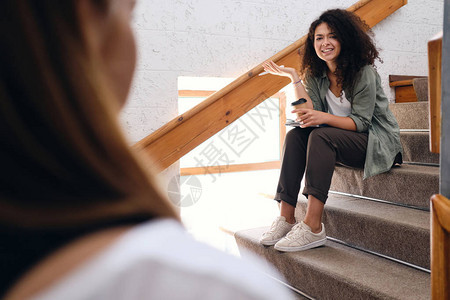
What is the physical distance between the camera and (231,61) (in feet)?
7.29

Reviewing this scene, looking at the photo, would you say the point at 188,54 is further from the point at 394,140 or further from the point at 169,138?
the point at 394,140

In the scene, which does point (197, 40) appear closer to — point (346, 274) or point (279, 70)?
point (279, 70)

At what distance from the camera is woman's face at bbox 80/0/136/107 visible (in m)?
0.25

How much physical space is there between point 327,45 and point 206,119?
0.74 metres

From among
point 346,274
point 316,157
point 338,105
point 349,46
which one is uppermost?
point 349,46

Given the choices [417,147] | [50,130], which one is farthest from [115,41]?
[417,147]

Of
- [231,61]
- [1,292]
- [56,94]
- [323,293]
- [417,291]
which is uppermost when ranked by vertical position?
[231,61]

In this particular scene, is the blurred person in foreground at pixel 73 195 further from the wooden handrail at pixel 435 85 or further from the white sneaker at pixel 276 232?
the white sneaker at pixel 276 232

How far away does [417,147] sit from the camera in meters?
2.10

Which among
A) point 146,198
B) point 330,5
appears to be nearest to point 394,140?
point 330,5

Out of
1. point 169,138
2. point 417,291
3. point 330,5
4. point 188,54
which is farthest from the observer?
point 330,5

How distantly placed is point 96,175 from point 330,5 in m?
2.55

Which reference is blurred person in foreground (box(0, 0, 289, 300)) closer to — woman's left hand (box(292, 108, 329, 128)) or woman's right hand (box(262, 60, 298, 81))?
woman's left hand (box(292, 108, 329, 128))

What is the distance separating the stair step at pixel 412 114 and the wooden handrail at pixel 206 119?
82cm
